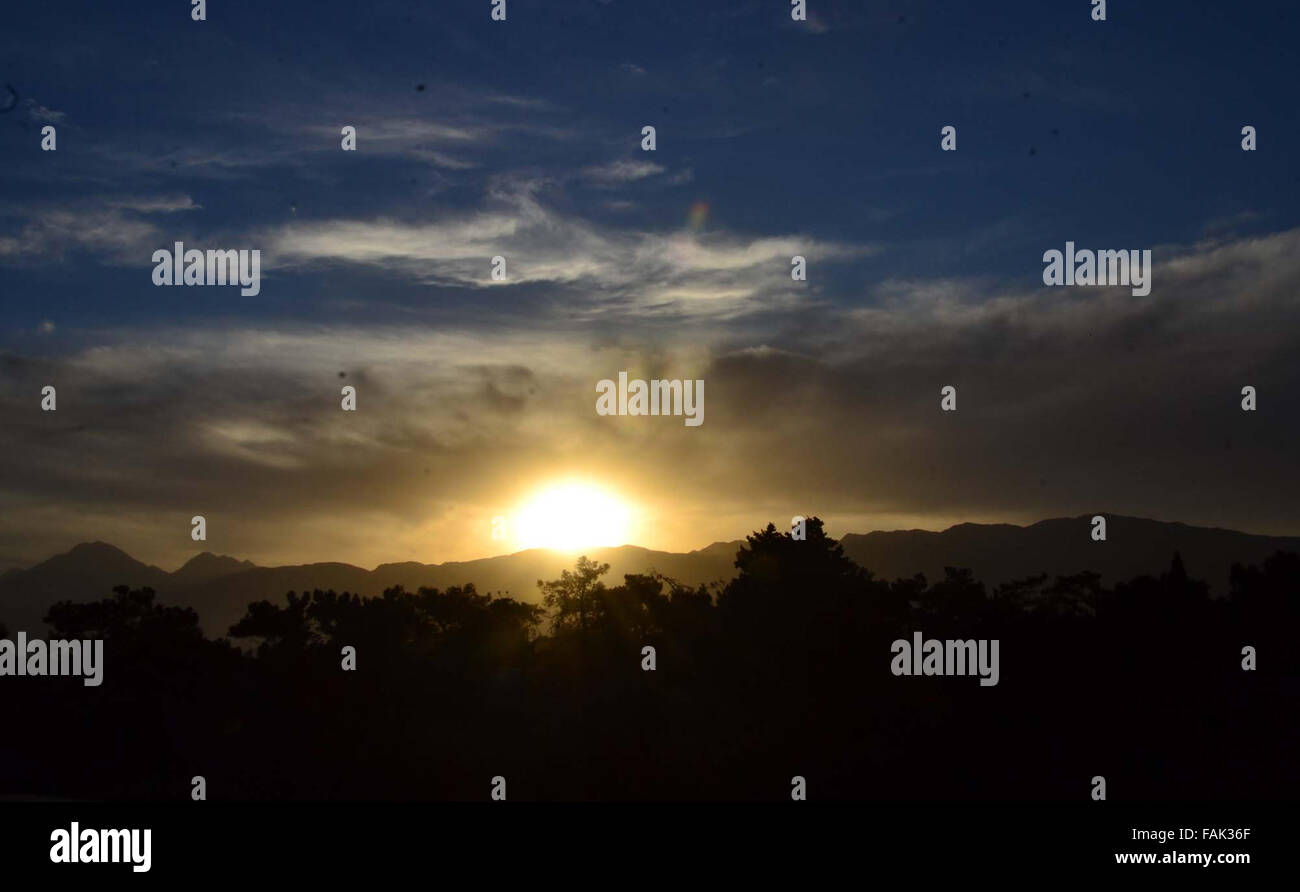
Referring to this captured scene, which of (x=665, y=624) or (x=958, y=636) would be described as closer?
(x=958, y=636)

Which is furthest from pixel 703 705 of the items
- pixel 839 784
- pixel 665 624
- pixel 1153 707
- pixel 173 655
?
pixel 173 655

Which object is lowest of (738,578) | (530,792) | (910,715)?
(530,792)

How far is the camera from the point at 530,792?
54750 mm

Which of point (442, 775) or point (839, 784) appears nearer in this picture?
point (839, 784)

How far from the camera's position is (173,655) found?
198ft

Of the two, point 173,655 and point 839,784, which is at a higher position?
point 173,655

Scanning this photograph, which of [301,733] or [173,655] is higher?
[173,655]

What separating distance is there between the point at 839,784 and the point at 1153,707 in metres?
13.0
